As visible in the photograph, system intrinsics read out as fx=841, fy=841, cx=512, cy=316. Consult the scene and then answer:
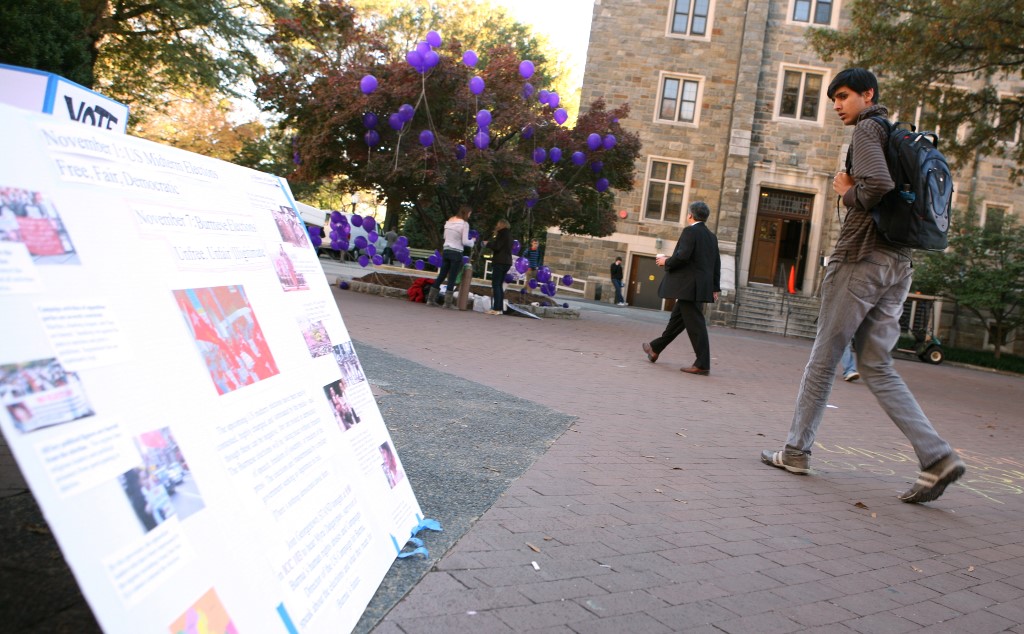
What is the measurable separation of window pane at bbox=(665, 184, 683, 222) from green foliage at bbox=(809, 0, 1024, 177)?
39.6 feet

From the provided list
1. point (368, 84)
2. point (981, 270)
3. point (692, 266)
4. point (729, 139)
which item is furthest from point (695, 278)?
A: point (729, 139)

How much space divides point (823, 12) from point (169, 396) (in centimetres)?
3276

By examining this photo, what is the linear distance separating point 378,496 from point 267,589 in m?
1.00

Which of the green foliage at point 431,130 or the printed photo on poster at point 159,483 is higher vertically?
the green foliage at point 431,130

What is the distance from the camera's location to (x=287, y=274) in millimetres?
2676

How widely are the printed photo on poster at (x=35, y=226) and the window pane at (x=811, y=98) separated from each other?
103ft

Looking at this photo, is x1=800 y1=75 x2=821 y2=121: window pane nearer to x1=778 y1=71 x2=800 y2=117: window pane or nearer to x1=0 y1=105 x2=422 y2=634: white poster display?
x1=778 y1=71 x2=800 y2=117: window pane

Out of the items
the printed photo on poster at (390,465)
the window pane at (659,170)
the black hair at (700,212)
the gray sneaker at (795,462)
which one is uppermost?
the window pane at (659,170)

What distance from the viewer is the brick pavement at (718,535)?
2865 millimetres

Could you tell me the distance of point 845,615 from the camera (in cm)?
302

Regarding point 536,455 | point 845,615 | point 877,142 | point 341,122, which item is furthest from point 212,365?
point 341,122

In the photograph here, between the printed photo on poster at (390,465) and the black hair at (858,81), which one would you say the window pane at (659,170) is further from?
the printed photo on poster at (390,465)

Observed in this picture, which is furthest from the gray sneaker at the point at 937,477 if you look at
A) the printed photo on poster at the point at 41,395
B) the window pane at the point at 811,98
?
the window pane at the point at 811,98

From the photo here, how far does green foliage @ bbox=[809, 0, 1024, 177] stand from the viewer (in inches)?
562
